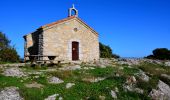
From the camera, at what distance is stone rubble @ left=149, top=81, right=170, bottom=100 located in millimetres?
18234

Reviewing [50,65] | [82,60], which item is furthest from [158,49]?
[50,65]

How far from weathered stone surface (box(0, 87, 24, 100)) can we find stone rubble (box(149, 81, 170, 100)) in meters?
8.27

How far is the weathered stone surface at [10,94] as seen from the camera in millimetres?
15188

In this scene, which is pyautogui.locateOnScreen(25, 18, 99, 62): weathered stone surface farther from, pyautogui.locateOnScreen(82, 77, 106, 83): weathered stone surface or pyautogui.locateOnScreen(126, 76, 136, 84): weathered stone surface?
pyautogui.locateOnScreen(126, 76, 136, 84): weathered stone surface

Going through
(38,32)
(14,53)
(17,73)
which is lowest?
(17,73)

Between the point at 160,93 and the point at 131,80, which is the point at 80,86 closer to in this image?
the point at 131,80

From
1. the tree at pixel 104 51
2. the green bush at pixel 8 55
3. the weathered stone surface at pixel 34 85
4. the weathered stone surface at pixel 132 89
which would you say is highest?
the tree at pixel 104 51

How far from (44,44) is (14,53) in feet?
14.1

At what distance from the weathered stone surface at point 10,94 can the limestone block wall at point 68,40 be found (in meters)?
14.7

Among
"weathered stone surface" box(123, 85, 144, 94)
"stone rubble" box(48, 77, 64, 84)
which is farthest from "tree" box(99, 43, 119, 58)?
"stone rubble" box(48, 77, 64, 84)

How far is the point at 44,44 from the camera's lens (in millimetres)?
30750

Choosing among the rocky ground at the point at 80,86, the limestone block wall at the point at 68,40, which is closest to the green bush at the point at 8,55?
the limestone block wall at the point at 68,40

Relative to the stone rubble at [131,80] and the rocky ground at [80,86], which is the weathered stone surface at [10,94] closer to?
the rocky ground at [80,86]

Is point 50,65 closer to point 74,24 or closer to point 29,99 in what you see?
point 74,24
